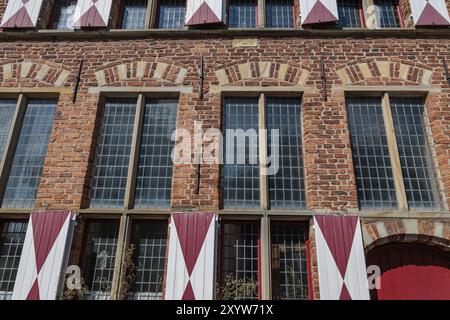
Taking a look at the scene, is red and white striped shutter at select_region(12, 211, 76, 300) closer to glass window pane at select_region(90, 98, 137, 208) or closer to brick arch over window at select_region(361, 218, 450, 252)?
glass window pane at select_region(90, 98, 137, 208)

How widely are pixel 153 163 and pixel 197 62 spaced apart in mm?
1883

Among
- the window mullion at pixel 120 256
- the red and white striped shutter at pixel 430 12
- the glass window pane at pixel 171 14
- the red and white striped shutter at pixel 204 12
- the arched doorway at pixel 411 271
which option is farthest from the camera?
the glass window pane at pixel 171 14

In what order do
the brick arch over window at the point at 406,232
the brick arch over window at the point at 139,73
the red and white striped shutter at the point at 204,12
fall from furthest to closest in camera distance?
the red and white striped shutter at the point at 204,12
the brick arch over window at the point at 139,73
the brick arch over window at the point at 406,232

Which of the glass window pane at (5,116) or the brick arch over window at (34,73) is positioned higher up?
the brick arch over window at (34,73)

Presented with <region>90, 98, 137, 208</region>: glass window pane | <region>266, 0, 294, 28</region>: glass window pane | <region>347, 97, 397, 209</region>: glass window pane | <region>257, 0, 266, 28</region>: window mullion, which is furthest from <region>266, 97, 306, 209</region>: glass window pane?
<region>90, 98, 137, 208</region>: glass window pane

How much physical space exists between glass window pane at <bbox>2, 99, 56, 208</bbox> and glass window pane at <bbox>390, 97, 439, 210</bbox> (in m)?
5.54

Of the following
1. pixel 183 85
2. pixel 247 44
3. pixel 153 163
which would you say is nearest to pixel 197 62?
pixel 183 85

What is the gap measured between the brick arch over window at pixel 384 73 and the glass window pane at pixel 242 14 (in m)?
1.91

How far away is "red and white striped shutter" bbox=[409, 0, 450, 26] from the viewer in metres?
6.35

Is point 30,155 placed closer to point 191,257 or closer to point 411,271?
point 191,257

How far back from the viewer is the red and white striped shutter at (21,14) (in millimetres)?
6547

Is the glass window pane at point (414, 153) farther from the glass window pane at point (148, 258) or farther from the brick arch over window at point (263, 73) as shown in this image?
the glass window pane at point (148, 258)

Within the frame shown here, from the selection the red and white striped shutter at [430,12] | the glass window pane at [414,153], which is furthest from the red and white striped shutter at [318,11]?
the glass window pane at [414,153]
